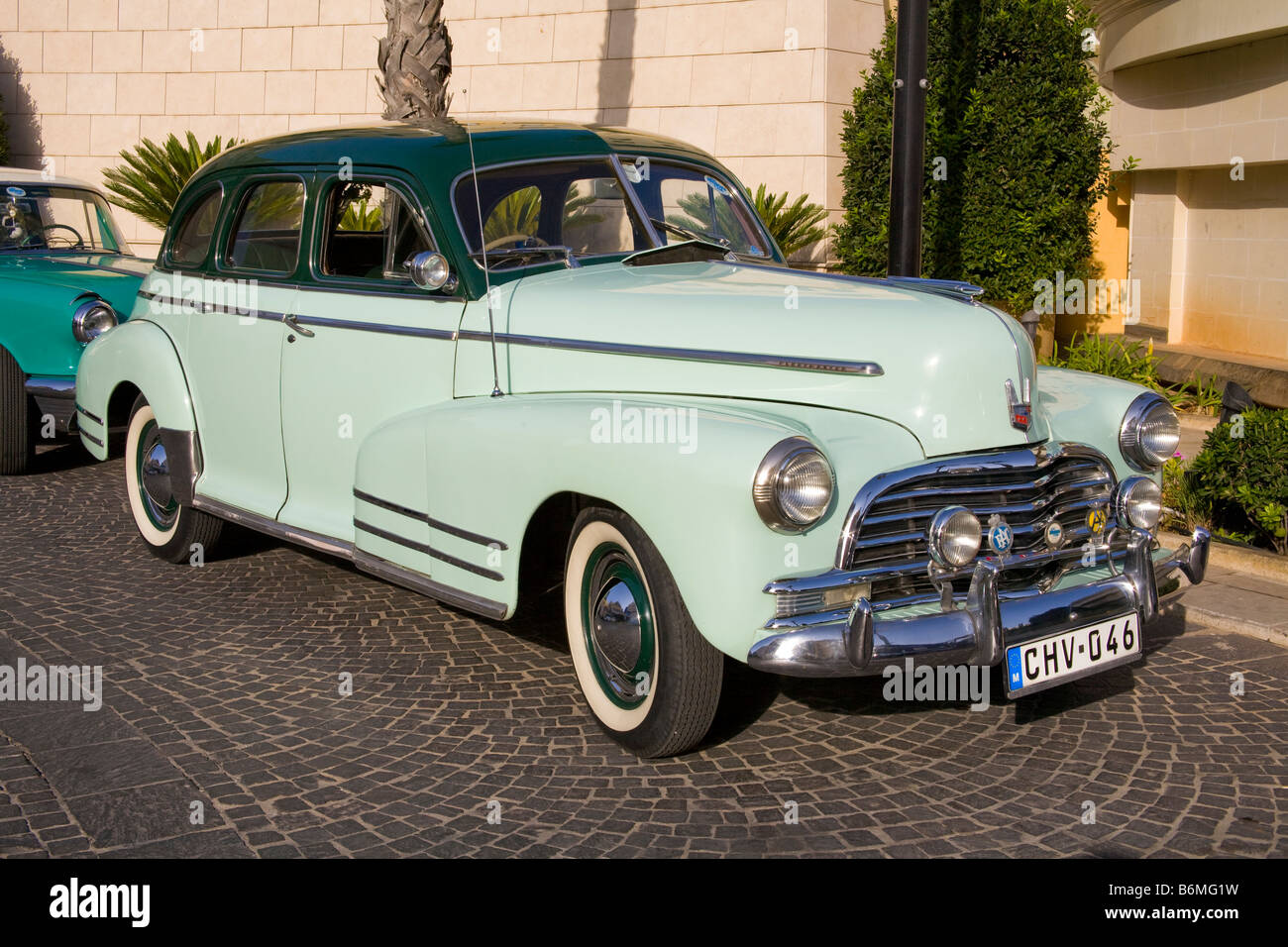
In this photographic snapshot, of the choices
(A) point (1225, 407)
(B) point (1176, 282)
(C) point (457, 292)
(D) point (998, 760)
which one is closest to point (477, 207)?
(C) point (457, 292)

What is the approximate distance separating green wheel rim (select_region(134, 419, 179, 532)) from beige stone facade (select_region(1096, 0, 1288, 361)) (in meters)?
7.66

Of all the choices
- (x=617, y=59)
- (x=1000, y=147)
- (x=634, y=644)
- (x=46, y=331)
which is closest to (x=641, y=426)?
(x=634, y=644)

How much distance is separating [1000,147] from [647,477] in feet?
20.4

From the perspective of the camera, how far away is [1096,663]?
3885mm

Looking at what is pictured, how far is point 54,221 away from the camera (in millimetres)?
8969

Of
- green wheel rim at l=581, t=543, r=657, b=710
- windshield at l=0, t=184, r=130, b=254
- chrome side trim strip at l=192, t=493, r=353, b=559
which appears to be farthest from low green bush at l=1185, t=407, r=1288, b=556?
windshield at l=0, t=184, r=130, b=254

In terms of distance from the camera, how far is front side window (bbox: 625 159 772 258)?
509cm

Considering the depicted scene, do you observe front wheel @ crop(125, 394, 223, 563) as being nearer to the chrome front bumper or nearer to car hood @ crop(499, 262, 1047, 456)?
car hood @ crop(499, 262, 1047, 456)

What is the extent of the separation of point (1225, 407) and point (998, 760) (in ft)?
10.6

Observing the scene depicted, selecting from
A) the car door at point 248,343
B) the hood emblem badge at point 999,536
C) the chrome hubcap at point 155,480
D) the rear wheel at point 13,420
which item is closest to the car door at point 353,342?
the car door at point 248,343

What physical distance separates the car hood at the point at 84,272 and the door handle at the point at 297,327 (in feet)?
9.55

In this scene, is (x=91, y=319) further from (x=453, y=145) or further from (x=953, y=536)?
(x=953, y=536)

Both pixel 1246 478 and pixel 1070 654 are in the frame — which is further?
pixel 1246 478

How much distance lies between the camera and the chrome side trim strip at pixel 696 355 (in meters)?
3.90
